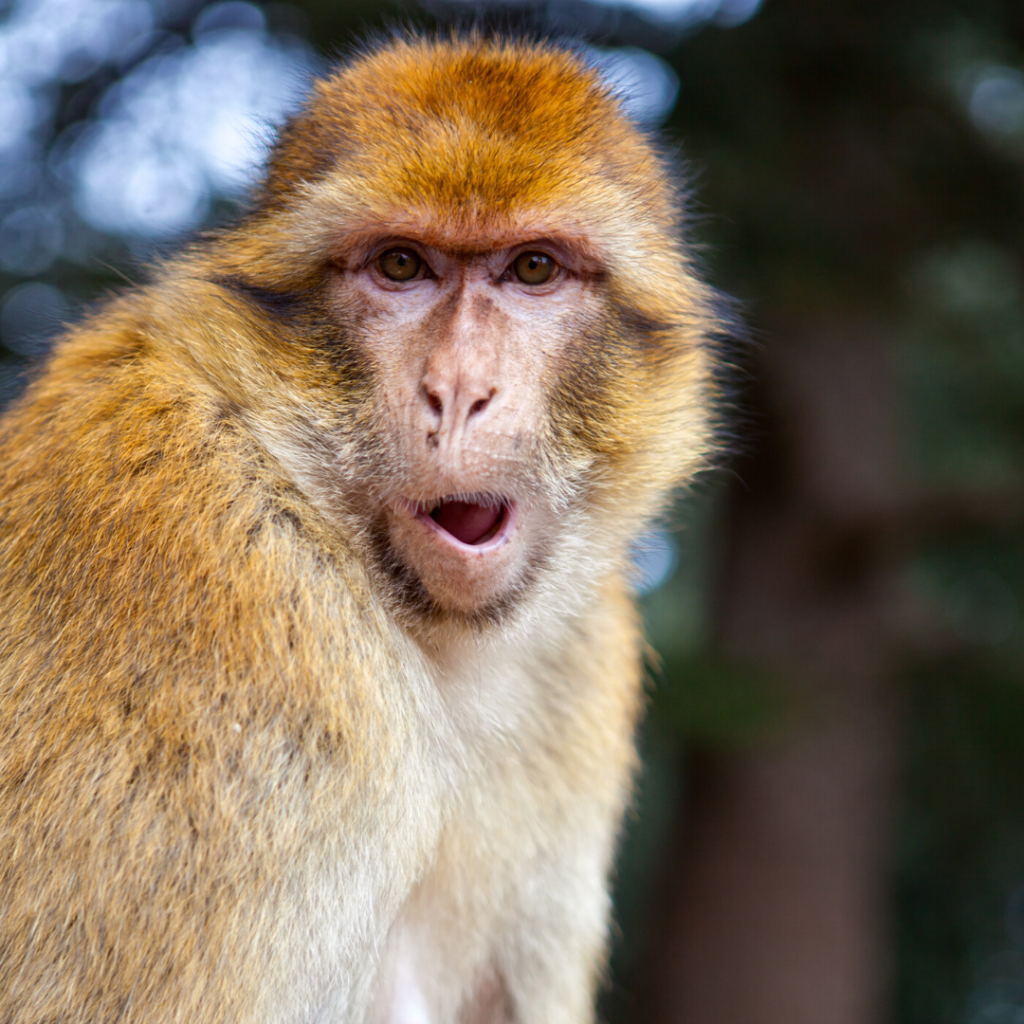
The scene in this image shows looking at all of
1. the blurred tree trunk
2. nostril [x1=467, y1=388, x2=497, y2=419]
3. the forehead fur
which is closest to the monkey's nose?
nostril [x1=467, y1=388, x2=497, y2=419]

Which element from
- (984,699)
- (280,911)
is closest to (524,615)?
(280,911)

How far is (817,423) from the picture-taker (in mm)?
8547

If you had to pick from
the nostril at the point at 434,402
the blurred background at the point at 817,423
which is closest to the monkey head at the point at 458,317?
the nostril at the point at 434,402

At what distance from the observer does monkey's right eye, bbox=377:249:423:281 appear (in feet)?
9.41

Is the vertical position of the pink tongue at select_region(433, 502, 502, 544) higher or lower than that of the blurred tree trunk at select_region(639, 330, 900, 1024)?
higher

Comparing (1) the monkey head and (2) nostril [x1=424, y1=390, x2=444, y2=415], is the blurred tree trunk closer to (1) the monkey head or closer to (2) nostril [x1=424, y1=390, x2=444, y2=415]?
(1) the monkey head

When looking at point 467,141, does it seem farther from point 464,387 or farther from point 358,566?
point 358,566

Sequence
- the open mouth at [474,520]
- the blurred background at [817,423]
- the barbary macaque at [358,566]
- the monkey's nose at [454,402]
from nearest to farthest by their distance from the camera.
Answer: the barbary macaque at [358,566]
the monkey's nose at [454,402]
the open mouth at [474,520]
the blurred background at [817,423]

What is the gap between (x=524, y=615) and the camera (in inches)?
117

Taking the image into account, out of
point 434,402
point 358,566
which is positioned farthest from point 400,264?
point 358,566

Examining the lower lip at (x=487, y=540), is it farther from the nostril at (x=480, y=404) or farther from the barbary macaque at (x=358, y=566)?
the nostril at (x=480, y=404)

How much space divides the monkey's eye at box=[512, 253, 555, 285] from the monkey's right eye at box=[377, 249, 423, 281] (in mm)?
280

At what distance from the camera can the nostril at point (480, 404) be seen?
2574 millimetres

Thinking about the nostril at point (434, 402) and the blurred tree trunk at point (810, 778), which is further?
the blurred tree trunk at point (810, 778)
